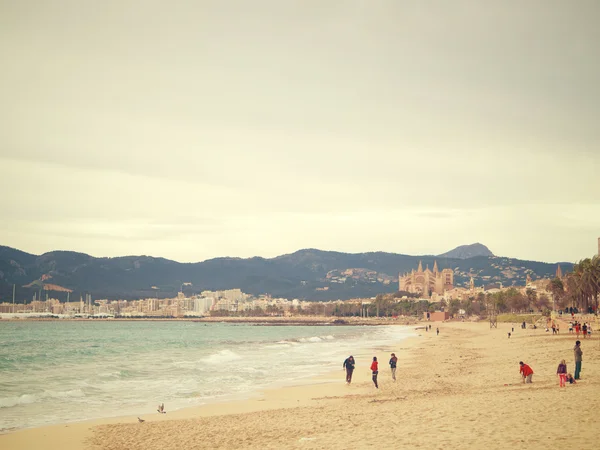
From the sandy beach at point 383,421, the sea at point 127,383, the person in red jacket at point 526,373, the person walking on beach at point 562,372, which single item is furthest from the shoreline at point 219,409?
the person walking on beach at point 562,372

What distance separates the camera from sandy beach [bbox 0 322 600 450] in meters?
12.3

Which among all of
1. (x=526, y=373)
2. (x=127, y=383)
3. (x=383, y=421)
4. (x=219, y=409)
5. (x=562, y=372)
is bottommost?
(x=127, y=383)

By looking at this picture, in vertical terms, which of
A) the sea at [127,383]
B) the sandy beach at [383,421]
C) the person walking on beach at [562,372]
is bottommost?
the sea at [127,383]

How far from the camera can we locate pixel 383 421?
15242 millimetres

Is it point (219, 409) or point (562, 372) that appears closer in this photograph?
point (562, 372)

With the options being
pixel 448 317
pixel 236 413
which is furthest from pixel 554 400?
pixel 448 317

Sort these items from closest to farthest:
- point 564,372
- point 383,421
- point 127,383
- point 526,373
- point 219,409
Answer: point 383,421 → point 564,372 → point 526,373 → point 219,409 → point 127,383

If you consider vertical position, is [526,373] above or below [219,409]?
above

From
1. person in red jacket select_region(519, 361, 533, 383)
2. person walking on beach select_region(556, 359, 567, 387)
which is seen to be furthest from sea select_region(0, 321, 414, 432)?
person walking on beach select_region(556, 359, 567, 387)

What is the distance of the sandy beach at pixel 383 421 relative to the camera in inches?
484

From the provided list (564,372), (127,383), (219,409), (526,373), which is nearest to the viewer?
(564,372)

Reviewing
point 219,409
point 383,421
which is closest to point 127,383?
point 219,409

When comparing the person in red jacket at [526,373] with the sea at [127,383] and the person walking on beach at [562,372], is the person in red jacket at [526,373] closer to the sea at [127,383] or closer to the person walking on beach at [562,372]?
the person walking on beach at [562,372]

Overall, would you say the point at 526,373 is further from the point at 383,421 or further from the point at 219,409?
the point at 219,409
